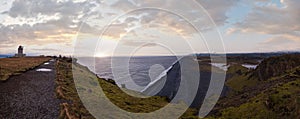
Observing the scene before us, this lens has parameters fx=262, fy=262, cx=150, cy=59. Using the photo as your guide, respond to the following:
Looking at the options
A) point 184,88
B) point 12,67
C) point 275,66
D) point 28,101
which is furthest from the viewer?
point 184,88

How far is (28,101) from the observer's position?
55.9 feet

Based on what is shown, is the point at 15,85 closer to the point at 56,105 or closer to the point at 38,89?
the point at 38,89

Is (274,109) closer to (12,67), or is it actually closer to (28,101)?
(28,101)

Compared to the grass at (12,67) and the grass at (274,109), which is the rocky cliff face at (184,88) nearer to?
the grass at (12,67)

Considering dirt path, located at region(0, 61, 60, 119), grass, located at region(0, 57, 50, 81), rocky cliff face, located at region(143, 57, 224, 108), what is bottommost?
rocky cliff face, located at region(143, 57, 224, 108)

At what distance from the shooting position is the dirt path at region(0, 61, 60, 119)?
46.8ft

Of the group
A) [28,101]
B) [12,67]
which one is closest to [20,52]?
[12,67]

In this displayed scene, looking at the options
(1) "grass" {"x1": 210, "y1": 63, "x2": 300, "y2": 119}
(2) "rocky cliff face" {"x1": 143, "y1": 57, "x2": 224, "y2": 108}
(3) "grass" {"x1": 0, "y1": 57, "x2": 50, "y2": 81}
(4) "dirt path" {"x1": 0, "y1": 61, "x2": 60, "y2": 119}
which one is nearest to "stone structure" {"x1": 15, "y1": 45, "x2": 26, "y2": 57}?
(3) "grass" {"x1": 0, "y1": 57, "x2": 50, "y2": 81}

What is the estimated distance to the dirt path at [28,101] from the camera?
14266mm

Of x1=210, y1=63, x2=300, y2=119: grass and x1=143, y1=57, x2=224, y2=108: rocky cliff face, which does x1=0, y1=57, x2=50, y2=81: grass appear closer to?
x1=210, y1=63, x2=300, y2=119: grass

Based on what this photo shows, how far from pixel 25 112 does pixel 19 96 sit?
4.41 metres

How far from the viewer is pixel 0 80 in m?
25.2

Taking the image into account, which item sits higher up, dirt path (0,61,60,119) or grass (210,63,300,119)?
dirt path (0,61,60,119)

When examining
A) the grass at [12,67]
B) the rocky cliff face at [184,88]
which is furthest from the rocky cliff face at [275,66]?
the grass at [12,67]
